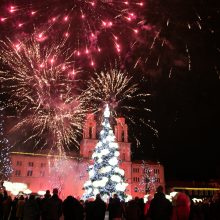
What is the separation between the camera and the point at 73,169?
57875mm

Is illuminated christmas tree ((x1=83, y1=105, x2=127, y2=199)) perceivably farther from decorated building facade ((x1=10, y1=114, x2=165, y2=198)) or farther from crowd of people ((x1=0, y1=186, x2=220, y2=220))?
decorated building facade ((x1=10, y1=114, x2=165, y2=198))

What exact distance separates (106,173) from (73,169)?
36273 mm

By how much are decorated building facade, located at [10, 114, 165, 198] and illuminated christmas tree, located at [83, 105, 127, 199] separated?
2952cm

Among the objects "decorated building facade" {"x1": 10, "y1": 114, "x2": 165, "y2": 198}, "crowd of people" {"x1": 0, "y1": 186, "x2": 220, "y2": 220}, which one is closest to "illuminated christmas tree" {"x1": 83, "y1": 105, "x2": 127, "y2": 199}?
"crowd of people" {"x1": 0, "y1": 186, "x2": 220, "y2": 220}

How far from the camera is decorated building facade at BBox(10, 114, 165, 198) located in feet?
183

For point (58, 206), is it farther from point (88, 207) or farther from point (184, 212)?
point (184, 212)

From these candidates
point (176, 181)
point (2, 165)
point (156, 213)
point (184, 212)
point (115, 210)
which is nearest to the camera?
point (184, 212)

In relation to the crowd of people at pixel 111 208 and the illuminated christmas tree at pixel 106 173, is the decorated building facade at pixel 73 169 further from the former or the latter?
the crowd of people at pixel 111 208

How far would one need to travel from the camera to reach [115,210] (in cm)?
924

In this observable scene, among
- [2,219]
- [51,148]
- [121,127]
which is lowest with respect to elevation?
[2,219]

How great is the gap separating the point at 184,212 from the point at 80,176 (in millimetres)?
53360

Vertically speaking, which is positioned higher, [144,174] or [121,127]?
[121,127]

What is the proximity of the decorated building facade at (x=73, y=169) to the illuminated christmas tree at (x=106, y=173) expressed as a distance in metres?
29.5

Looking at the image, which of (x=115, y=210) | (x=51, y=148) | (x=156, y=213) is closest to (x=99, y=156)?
(x=115, y=210)
